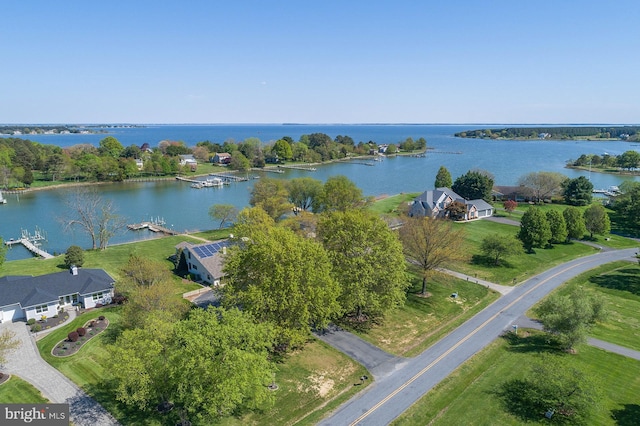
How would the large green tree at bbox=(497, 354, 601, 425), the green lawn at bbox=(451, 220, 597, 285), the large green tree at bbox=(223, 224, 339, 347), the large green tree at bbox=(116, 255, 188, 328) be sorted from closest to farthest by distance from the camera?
the large green tree at bbox=(497, 354, 601, 425) < the large green tree at bbox=(223, 224, 339, 347) < the large green tree at bbox=(116, 255, 188, 328) < the green lawn at bbox=(451, 220, 597, 285)

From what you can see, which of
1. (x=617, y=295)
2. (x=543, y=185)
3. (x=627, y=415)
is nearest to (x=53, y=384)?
(x=627, y=415)

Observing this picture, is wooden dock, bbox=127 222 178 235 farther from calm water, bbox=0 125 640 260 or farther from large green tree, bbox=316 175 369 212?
large green tree, bbox=316 175 369 212

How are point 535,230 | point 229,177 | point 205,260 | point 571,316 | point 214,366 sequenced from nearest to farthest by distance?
point 214,366, point 571,316, point 205,260, point 535,230, point 229,177

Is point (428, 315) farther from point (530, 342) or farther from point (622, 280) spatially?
point (622, 280)

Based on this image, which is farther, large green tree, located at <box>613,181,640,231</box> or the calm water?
large green tree, located at <box>613,181,640,231</box>

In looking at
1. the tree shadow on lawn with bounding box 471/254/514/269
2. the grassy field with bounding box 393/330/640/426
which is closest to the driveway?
the grassy field with bounding box 393/330/640/426

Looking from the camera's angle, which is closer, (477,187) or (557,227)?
(557,227)
